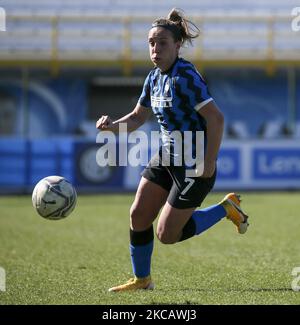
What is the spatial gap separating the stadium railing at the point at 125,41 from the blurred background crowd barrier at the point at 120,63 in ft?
→ 0.09

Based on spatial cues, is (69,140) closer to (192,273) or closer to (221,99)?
(221,99)

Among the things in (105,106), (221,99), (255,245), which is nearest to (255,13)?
(221,99)

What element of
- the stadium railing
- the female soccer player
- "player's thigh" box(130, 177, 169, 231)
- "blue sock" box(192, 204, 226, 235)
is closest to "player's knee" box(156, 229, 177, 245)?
the female soccer player

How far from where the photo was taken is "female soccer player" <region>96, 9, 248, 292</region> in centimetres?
500

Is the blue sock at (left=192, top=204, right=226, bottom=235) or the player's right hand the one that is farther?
the blue sock at (left=192, top=204, right=226, bottom=235)

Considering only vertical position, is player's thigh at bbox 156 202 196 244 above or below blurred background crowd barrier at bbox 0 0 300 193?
below

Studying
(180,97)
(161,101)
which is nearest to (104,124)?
(161,101)

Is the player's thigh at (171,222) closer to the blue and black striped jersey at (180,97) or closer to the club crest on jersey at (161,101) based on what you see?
the blue and black striped jersey at (180,97)

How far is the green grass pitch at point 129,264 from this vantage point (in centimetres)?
493

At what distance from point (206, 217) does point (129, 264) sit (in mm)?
1289

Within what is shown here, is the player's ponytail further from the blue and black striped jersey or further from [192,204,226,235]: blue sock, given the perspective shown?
[192,204,226,235]: blue sock

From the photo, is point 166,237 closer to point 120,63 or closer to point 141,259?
point 141,259

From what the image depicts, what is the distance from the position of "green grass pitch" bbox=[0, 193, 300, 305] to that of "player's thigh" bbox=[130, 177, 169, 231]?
48 cm

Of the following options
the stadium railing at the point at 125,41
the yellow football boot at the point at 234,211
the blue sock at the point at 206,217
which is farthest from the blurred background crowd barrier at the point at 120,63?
the blue sock at the point at 206,217
